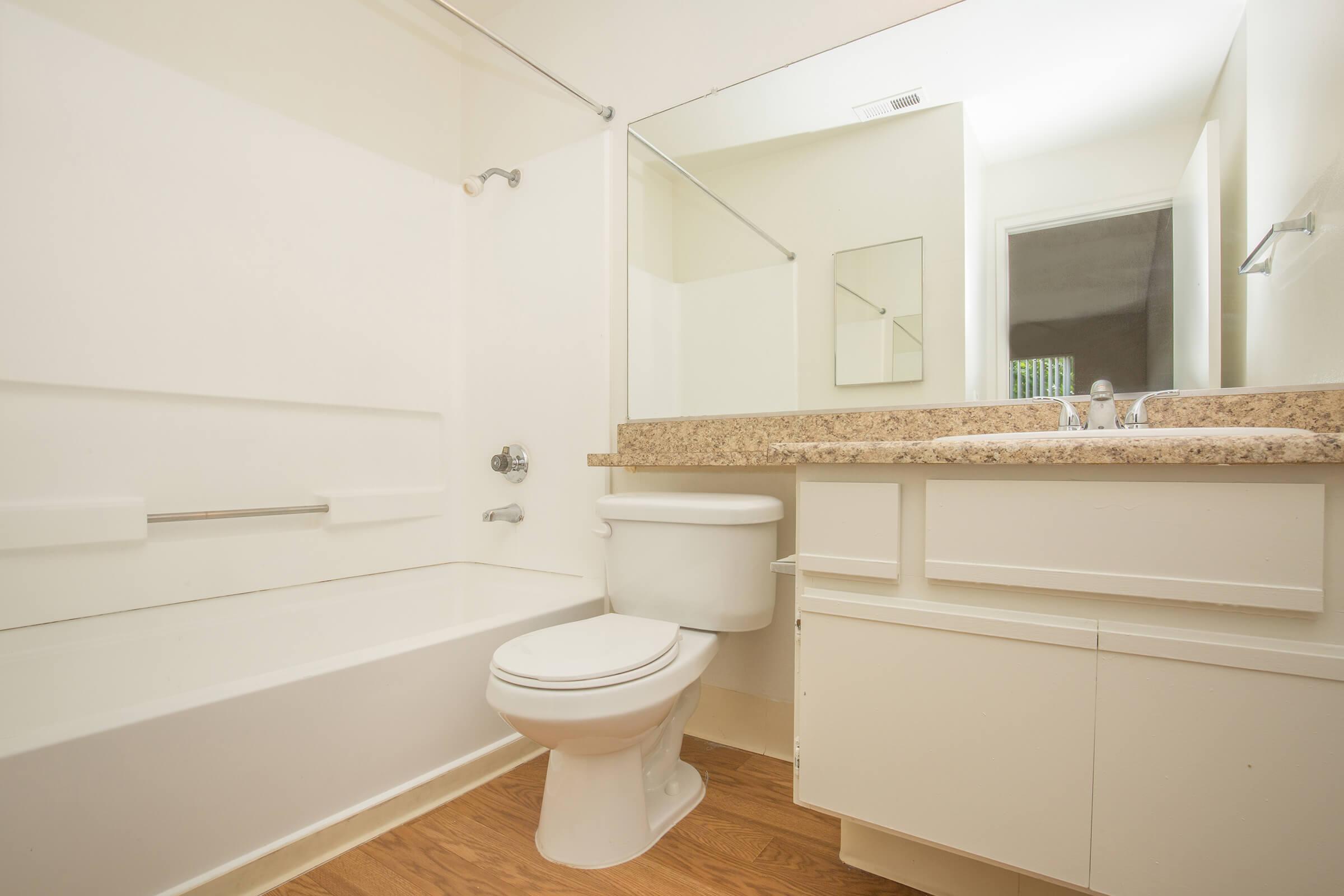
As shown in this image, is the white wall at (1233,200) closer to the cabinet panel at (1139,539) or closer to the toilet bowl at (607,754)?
the cabinet panel at (1139,539)

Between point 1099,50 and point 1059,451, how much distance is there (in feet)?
3.33

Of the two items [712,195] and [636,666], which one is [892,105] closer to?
[712,195]

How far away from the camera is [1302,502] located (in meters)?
0.73

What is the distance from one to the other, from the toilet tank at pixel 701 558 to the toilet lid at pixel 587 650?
0.29ft

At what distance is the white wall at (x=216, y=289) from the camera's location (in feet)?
4.65

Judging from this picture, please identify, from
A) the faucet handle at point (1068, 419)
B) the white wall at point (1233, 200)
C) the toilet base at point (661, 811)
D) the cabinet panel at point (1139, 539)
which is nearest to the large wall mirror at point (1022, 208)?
the white wall at point (1233, 200)

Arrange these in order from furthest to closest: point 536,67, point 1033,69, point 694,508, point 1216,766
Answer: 1. point 536,67
2. point 694,508
3. point 1033,69
4. point 1216,766

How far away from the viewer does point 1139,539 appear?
814mm

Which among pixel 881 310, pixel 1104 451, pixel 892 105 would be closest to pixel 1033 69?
pixel 892 105

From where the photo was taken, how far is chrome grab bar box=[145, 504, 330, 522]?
154cm

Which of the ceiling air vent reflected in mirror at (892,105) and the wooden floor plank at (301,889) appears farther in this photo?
the ceiling air vent reflected in mirror at (892,105)

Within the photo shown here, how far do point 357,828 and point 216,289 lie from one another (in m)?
1.39

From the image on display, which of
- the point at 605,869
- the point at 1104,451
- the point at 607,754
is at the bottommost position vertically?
the point at 605,869

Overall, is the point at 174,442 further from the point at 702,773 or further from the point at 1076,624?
the point at 1076,624
